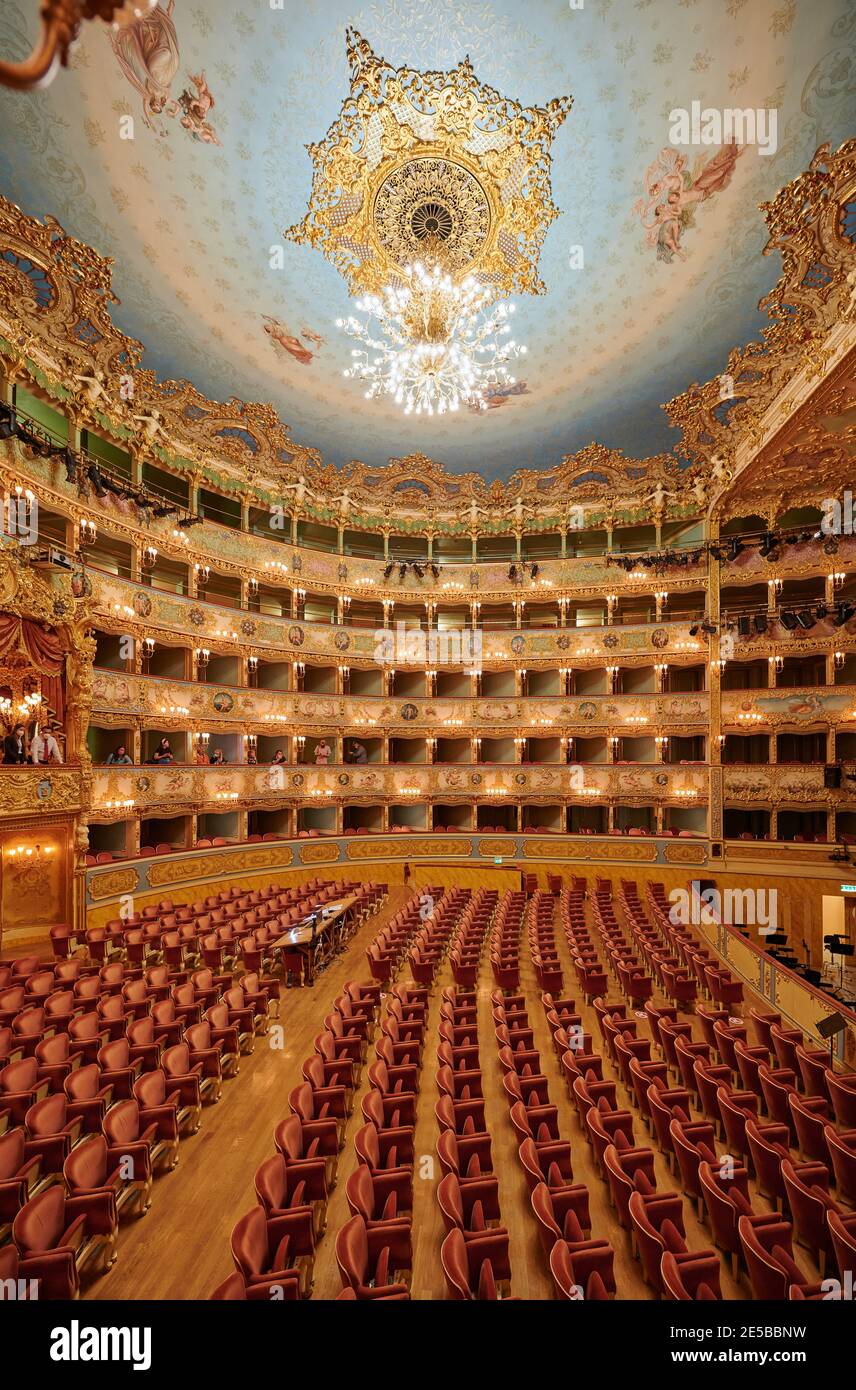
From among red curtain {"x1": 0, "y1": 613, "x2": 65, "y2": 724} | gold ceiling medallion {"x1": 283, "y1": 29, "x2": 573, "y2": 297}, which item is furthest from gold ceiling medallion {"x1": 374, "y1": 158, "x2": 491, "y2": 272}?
red curtain {"x1": 0, "y1": 613, "x2": 65, "y2": 724}

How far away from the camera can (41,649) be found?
1296 cm

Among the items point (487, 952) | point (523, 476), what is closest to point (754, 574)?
point (523, 476)

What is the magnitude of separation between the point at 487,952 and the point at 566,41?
16185 millimetres

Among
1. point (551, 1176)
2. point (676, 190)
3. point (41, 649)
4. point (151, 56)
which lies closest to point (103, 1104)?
point (551, 1176)

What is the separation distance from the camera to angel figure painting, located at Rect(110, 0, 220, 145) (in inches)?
353

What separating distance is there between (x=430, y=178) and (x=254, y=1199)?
50.1 feet

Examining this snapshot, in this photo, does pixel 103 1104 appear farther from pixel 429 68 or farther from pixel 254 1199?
pixel 429 68

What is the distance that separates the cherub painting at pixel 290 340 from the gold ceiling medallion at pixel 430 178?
219 cm

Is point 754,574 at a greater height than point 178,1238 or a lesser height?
greater

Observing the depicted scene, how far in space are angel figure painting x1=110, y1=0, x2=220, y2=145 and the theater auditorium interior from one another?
6 cm

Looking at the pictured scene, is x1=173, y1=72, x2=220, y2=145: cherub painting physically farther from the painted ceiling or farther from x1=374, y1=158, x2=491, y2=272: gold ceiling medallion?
x1=374, y1=158, x2=491, y2=272: gold ceiling medallion

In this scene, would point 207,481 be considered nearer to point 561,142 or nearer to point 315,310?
point 315,310

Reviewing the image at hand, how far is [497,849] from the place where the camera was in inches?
831

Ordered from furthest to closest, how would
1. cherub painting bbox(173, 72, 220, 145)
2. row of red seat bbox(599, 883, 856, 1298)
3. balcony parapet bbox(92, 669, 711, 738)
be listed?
balcony parapet bbox(92, 669, 711, 738), cherub painting bbox(173, 72, 220, 145), row of red seat bbox(599, 883, 856, 1298)
